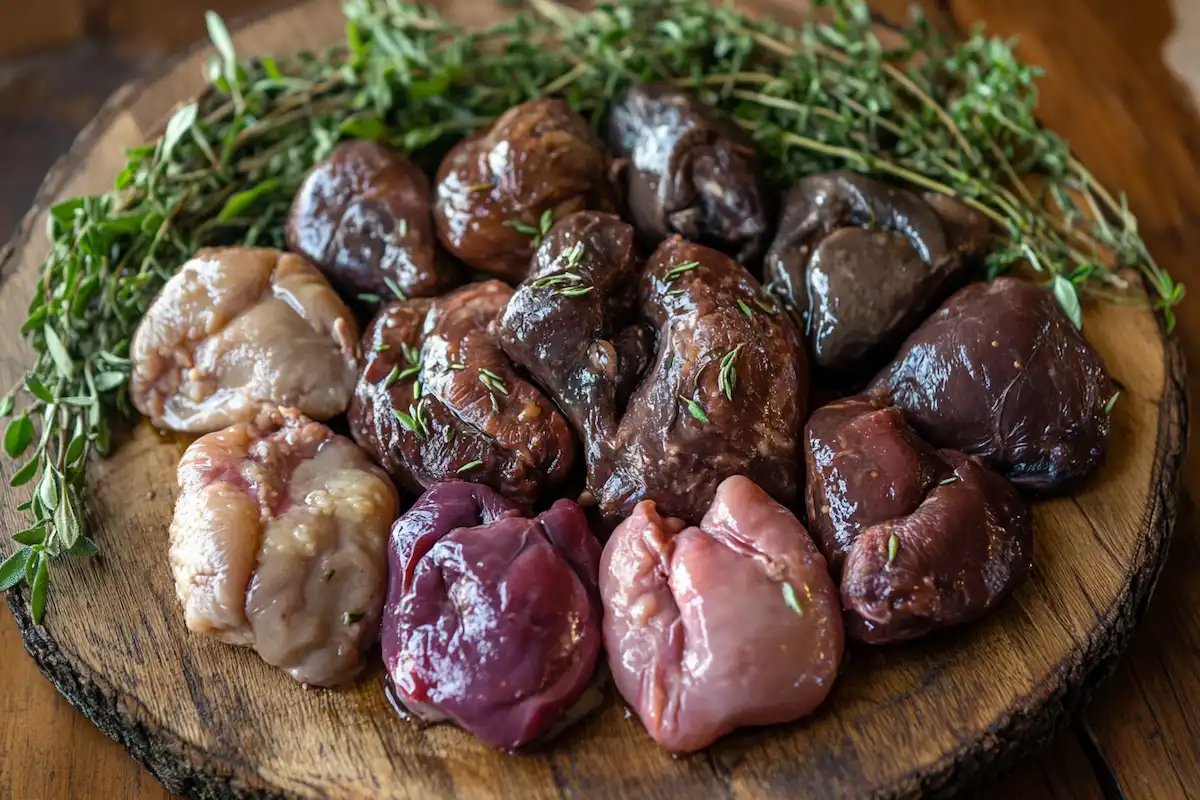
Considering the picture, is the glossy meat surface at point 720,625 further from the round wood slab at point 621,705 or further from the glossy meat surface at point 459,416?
the glossy meat surface at point 459,416

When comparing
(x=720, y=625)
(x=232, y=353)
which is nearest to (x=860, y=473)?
(x=720, y=625)

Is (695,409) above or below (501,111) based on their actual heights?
above

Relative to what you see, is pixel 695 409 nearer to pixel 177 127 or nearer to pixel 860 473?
pixel 860 473

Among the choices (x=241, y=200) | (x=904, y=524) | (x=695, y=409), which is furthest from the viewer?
(x=241, y=200)

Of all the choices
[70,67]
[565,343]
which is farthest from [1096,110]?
[70,67]

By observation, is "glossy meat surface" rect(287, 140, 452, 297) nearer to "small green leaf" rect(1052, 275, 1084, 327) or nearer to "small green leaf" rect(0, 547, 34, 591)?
"small green leaf" rect(0, 547, 34, 591)

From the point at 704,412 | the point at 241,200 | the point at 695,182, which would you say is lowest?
the point at 241,200
